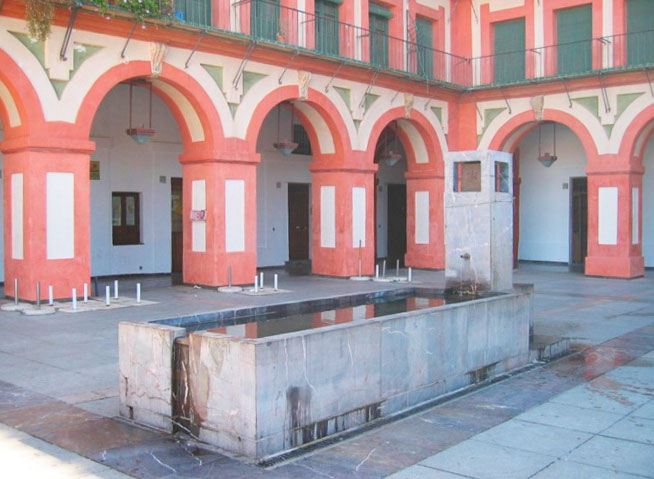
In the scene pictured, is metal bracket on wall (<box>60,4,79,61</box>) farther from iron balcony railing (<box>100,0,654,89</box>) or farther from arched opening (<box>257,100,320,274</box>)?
arched opening (<box>257,100,320,274</box>)

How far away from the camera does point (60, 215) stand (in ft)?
43.5

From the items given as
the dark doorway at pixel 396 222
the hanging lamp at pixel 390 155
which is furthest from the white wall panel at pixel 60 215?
the dark doorway at pixel 396 222

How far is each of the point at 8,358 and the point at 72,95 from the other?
6.14 m

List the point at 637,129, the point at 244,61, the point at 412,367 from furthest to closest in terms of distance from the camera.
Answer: the point at 637,129, the point at 244,61, the point at 412,367

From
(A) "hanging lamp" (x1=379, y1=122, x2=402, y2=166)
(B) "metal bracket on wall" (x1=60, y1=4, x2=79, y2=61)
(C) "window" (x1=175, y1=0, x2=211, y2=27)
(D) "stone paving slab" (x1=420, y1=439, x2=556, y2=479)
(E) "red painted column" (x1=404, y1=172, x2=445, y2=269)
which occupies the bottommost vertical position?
(D) "stone paving slab" (x1=420, y1=439, x2=556, y2=479)

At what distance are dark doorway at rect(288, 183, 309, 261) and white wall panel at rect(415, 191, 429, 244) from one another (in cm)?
335

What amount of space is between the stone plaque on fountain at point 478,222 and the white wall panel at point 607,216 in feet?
36.4

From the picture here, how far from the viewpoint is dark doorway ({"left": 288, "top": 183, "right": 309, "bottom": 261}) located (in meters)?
22.0

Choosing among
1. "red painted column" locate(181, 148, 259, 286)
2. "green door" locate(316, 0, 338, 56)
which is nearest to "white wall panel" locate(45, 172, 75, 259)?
"red painted column" locate(181, 148, 259, 286)

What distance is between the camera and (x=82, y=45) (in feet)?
44.2

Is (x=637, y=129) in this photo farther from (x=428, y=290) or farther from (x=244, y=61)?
(x=428, y=290)

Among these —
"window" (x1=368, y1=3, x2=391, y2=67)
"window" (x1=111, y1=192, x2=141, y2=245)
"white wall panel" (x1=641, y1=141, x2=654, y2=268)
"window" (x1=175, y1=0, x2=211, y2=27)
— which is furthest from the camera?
"white wall panel" (x1=641, y1=141, x2=654, y2=268)

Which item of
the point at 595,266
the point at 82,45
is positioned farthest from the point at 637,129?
the point at 82,45

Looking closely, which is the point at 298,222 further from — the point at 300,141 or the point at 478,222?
the point at 478,222
